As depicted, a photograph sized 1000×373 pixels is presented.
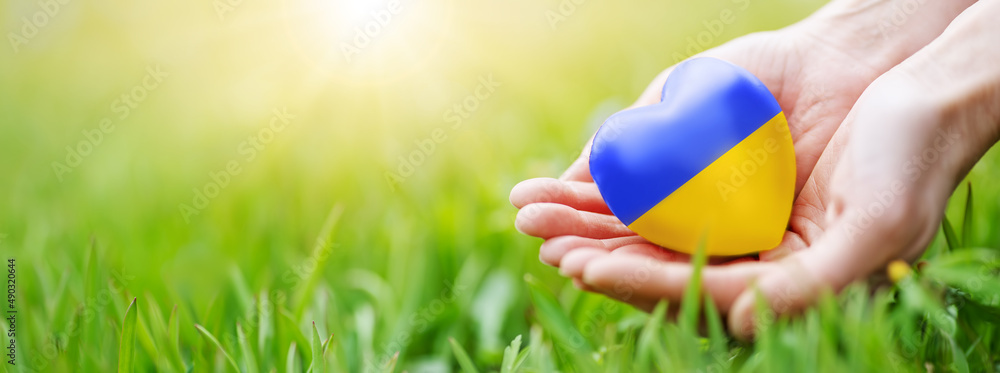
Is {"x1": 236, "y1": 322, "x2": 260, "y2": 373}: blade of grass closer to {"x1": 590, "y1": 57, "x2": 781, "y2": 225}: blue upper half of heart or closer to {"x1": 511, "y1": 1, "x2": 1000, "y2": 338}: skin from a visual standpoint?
{"x1": 511, "y1": 1, "x2": 1000, "y2": 338}: skin

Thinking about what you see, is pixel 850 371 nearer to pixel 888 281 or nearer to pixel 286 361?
pixel 888 281

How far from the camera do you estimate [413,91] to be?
3570 millimetres

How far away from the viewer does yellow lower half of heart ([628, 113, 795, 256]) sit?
1.61 metres

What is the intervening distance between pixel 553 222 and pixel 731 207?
0.40m

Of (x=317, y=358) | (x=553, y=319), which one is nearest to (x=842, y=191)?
(x=553, y=319)

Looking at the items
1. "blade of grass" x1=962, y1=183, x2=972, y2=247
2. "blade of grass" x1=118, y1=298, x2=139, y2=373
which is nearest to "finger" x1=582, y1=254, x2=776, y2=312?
"blade of grass" x1=962, y1=183, x2=972, y2=247

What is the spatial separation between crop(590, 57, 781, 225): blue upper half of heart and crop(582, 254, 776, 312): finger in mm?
253

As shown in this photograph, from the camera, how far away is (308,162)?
3014 mm

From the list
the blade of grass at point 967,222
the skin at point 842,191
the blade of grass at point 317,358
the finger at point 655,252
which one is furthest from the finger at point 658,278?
the blade of grass at point 967,222

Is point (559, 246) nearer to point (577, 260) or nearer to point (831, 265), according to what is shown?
point (577, 260)

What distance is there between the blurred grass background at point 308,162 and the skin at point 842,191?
343 mm

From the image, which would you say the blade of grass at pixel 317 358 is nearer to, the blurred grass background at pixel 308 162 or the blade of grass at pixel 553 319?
the blurred grass background at pixel 308 162

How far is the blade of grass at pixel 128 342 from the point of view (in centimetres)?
137

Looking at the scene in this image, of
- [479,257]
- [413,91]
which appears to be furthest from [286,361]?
[413,91]
